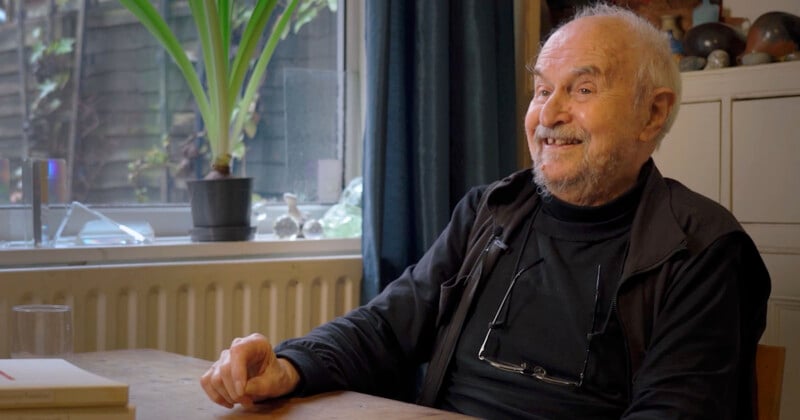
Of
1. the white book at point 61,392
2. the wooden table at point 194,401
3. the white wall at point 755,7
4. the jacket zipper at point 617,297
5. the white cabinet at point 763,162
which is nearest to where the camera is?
the white book at point 61,392

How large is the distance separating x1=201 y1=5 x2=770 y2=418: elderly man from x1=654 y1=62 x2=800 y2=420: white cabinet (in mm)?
701

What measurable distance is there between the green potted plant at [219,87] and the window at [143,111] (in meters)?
0.12

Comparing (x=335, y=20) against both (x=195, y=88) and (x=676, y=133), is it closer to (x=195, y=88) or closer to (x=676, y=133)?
(x=195, y=88)

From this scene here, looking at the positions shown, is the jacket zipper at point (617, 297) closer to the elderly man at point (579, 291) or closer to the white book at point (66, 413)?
the elderly man at point (579, 291)

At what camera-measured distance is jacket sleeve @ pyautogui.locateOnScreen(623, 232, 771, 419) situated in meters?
1.48

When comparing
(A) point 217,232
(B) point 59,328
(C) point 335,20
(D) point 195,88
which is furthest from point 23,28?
(B) point 59,328

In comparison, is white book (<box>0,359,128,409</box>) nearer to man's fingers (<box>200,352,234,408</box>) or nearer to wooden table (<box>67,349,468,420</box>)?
wooden table (<box>67,349,468,420</box>)

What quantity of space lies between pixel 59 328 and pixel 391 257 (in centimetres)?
121

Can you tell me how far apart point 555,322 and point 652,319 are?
0.20 meters

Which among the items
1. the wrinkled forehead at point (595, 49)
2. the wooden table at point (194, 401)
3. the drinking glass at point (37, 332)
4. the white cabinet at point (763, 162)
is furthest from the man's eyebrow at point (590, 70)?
the drinking glass at point (37, 332)

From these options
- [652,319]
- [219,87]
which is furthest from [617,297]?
[219,87]

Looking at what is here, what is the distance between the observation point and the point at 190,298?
2.36 m

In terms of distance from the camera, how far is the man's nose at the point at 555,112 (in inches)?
72.3

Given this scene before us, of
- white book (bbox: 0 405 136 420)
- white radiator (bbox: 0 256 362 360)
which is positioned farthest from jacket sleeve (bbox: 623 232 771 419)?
white radiator (bbox: 0 256 362 360)
